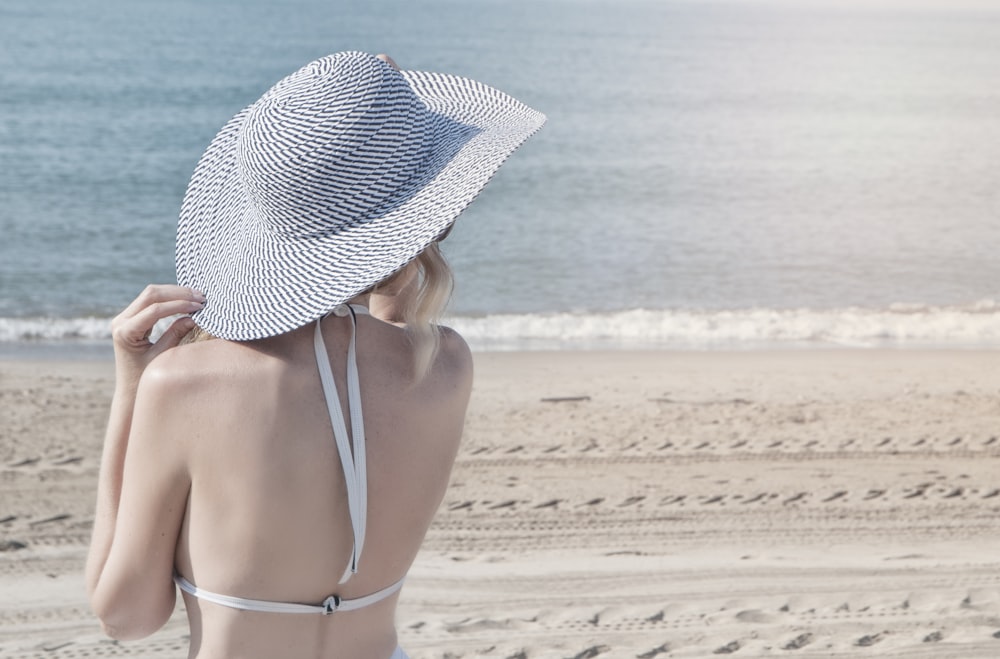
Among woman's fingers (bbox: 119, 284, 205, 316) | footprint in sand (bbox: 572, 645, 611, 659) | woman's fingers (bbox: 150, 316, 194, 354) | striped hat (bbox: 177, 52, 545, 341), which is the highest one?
striped hat (bbox: 177, 52, 545, 341)

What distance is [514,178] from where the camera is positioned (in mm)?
21312

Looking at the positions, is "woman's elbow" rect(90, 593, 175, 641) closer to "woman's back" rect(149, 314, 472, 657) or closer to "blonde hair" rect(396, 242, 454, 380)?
"woman's back" rect(149, 314, 472, 657)

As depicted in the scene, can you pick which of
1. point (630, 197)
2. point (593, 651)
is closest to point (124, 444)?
point (593, 651)

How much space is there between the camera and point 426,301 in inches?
59.4

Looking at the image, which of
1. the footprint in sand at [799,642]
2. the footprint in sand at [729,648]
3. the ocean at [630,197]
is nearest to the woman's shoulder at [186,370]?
the ocean at [630,197]

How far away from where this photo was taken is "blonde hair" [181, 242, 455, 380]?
4.78ft

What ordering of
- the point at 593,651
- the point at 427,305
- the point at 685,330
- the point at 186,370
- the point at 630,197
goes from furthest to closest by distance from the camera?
the point at 630,197, the point at 685,330, the point at 593,651, the point at 427,305, the point at 186,370

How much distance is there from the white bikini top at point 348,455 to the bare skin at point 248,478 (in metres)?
0.01

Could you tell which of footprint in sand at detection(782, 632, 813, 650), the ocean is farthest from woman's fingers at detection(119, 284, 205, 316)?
footprint in sand at detection(782, 632, 813, 650)

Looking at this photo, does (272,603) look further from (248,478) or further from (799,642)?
(799,642)

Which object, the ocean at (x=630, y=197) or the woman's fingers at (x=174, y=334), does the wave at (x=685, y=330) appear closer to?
the ocean at (x=630, y=197)

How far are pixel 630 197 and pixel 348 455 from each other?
61.8 feet

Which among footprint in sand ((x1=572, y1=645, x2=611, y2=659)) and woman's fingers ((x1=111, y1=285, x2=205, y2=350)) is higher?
woman's fingers ((x1=111, y1=285, x2=205, y2=350))

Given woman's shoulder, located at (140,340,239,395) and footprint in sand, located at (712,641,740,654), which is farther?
footprint in sand, located at (712,641,740,654)
